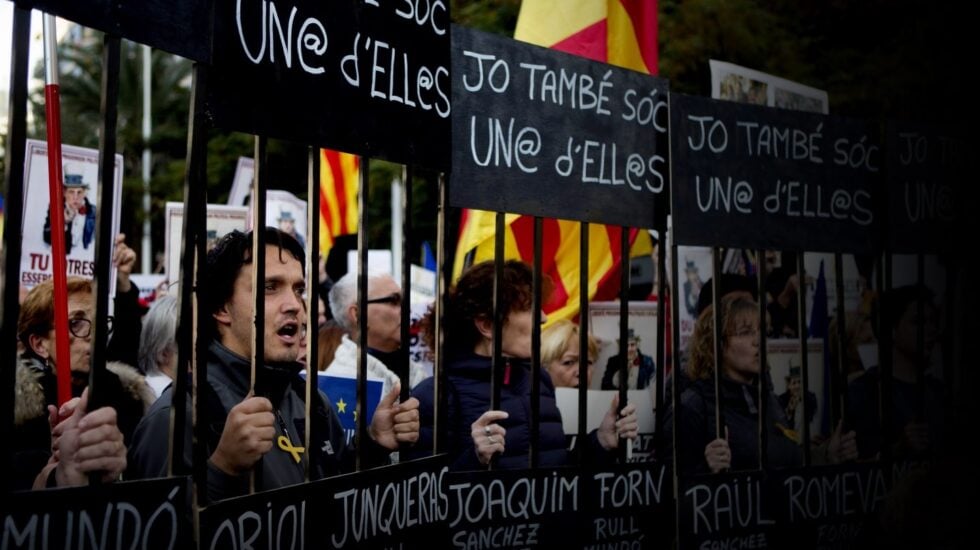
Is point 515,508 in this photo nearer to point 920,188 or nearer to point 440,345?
point 440,345

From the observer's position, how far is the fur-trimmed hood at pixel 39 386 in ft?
11.8

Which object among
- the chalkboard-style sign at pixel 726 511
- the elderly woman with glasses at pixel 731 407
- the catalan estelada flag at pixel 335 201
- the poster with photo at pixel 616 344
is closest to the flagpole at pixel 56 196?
the chalkboard-style sign at pixel 726 511

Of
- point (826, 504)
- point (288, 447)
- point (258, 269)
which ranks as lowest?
point (826, 504)

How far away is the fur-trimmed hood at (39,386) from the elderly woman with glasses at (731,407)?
6.23 ft

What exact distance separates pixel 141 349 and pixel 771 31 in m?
7.66

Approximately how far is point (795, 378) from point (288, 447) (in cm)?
360

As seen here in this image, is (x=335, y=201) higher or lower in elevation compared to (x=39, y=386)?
higher

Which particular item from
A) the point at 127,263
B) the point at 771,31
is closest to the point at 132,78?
the point at 771,31

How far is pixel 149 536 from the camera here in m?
2.45

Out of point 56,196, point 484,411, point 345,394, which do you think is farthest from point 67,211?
point 56,196

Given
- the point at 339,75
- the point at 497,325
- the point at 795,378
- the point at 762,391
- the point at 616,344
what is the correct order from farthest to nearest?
the point at 795,378, the point at 616,344, the point at 762,391, the point at 497,325, the point at 339,75

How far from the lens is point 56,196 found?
7.94 feet

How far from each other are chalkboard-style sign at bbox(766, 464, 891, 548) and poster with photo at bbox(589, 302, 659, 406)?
109cm

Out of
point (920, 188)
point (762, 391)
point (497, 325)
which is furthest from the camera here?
point (920, 188)
